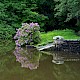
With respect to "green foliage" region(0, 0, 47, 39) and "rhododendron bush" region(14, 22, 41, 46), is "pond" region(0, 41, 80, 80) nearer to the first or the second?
"rhododendron bush" region(14, 22, 41, 46)

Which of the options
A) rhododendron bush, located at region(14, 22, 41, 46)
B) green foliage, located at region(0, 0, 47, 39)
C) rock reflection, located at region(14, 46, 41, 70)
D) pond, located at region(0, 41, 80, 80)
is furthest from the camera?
green foliage, located at region(0, 0, 47, 39)

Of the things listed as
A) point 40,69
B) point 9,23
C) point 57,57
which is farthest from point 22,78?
point 9,23

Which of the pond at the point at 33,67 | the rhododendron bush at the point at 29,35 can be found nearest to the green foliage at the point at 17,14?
the rhododendron bush at the point at 29,35

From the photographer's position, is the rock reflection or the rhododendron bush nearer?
the rock reflection

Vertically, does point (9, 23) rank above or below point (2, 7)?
below

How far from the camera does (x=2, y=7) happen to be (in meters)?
19.8

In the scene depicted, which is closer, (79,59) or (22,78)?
(22,78)

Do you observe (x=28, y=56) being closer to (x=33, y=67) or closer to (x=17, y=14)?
(x=33, y=67)

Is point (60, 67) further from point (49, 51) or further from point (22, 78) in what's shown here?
point (49, 51)

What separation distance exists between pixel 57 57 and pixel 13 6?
8.79 meters

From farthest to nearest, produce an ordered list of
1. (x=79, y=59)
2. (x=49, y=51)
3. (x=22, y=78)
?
(x=49, y=51) → (x=79, y=59) → (x=22, y=78)

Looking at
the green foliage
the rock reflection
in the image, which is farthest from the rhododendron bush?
the green foliage

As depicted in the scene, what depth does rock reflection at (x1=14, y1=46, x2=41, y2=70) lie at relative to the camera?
11.7 metres

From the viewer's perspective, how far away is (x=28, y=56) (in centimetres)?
1338
